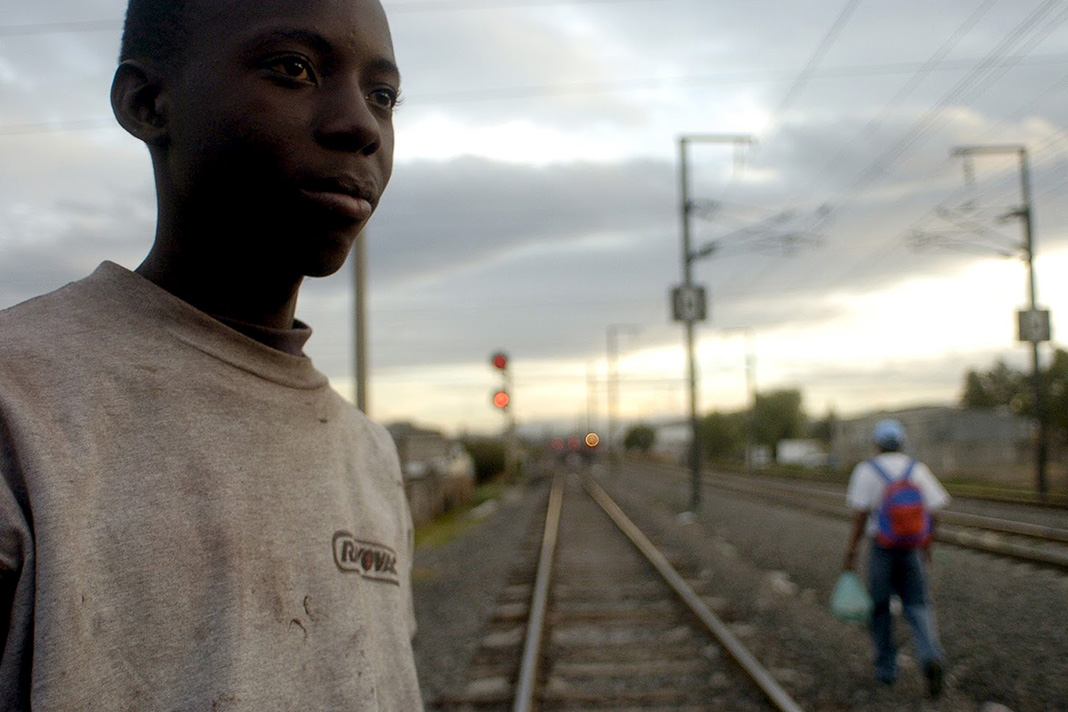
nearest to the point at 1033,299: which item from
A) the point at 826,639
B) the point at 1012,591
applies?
the point at 1012,591

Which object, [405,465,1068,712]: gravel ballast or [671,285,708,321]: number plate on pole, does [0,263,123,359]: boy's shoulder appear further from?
[671,285,708,321]: number plate on pole

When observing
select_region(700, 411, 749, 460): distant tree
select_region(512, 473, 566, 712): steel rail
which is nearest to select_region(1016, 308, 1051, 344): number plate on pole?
select_region(512, 473, 566, 712): steel rail

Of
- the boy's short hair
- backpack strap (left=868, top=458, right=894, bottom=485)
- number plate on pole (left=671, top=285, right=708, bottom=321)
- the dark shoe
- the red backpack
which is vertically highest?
number plate on pole (left=671, top=285, right=708, bottom=321)

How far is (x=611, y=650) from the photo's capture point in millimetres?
7695

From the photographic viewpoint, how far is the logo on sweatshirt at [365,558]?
1208 millimetres

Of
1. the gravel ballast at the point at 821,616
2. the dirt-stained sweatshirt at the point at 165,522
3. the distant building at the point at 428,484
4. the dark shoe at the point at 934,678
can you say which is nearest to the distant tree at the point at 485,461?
the distant building at the point at 428,484

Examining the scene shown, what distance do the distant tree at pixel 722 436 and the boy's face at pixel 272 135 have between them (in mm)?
98081

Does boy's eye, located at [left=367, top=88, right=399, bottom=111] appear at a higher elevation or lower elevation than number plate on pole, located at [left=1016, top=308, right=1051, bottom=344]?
lower

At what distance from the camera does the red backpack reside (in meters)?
6.42

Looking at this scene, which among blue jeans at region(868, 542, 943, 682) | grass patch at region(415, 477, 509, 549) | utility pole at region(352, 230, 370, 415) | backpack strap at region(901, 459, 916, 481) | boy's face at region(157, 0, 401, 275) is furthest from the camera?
grass patch at region(415, 477, 509, 549)

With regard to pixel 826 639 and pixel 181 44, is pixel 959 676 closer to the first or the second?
pixel 826 639

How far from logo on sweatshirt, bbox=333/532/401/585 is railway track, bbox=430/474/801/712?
194 inches

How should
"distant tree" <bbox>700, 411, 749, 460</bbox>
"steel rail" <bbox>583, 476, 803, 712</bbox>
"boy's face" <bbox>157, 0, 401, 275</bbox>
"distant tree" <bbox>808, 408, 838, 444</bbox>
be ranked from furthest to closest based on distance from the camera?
"distant tree" <bbox>808, 408, 838, 444</bbox> → "distant tree" <bbox>700, 411, 749, 460</bbox> → "steel rail" <bbox>583, 476, 803, 712</bbox> → "boy's face" <bbox>157, 0, 401, 275</bbox>

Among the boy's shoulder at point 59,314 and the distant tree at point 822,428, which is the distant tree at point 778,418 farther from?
the boy's shoulder at point 59,314
